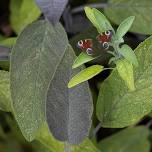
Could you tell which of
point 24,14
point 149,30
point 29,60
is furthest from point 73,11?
point 29,60

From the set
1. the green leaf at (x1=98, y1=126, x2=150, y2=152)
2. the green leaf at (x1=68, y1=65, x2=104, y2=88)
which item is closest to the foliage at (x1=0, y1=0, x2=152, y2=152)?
the green leaf at (x1=68, y1=65, x2=104, y2=88)

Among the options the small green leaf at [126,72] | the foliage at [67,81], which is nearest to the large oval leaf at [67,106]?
the foliage at [67,81]

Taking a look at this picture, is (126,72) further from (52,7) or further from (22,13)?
(22,13)

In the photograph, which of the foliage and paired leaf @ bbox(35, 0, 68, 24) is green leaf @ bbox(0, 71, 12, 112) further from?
paired leaf @ bbox(35, 0, 68, 24)

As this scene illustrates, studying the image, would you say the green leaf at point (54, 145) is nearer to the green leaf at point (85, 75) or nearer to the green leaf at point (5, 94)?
the green leaf at point (5, 94)

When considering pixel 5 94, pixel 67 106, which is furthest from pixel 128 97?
pixel 5 94

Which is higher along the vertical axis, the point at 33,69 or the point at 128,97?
the point at 33,69

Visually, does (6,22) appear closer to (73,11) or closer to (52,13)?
(73,11)
